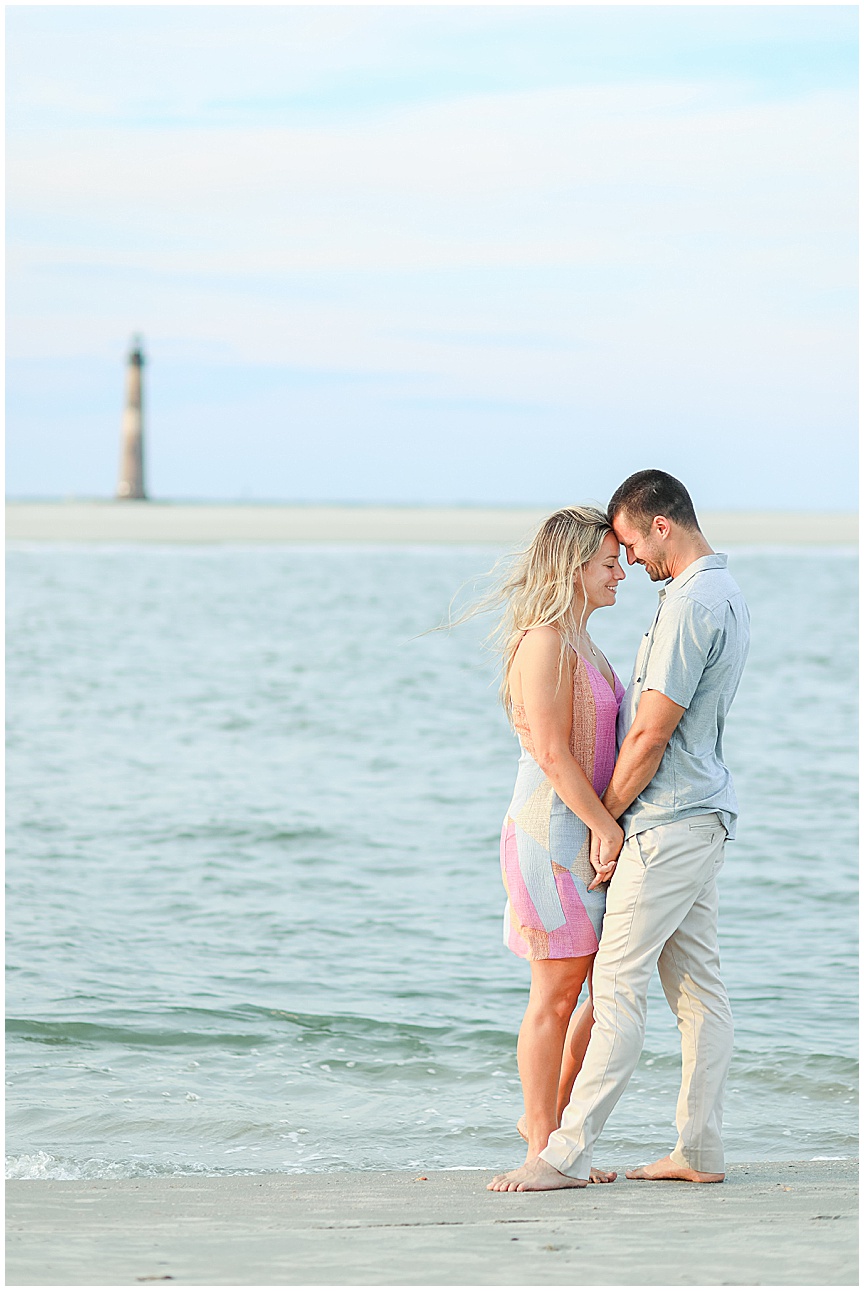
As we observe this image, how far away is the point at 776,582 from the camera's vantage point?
34.1 m

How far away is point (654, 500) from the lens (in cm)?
371

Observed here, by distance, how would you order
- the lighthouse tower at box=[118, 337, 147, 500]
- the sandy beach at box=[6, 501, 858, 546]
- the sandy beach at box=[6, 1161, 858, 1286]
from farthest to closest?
the lighthouse tower at box=[118, 337, 147, 500], the sandy beach at box=[6, 501, 858, 546], the sandy beach at box=[6, 1161, 858, 1286]

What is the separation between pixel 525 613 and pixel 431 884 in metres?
4.91

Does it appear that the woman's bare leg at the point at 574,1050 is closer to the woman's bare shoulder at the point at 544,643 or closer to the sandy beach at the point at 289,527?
the woman's bare shoulder at the point at 544,643

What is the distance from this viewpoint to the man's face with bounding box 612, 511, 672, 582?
3.73 meters

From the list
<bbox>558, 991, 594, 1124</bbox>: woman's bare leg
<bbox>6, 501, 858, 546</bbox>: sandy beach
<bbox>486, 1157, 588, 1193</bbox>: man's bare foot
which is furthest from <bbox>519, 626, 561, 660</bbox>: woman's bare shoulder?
<bbox>6, 501, 858, 546</bbox>: sandy beach

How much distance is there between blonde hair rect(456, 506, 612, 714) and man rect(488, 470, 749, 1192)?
0.39 ft

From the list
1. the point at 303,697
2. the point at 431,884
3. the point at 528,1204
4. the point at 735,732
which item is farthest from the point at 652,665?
the point at 303,697

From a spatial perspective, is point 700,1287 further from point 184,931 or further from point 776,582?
point 776,582

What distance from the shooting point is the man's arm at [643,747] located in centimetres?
356

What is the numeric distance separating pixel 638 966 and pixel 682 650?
85cm

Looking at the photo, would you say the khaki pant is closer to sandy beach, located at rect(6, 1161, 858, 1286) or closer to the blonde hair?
sandy beach, located at rect(6, 1161, 858, 1286)

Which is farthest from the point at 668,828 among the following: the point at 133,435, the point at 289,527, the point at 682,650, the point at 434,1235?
the point at 133,435

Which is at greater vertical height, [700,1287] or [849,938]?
[700,1287]
